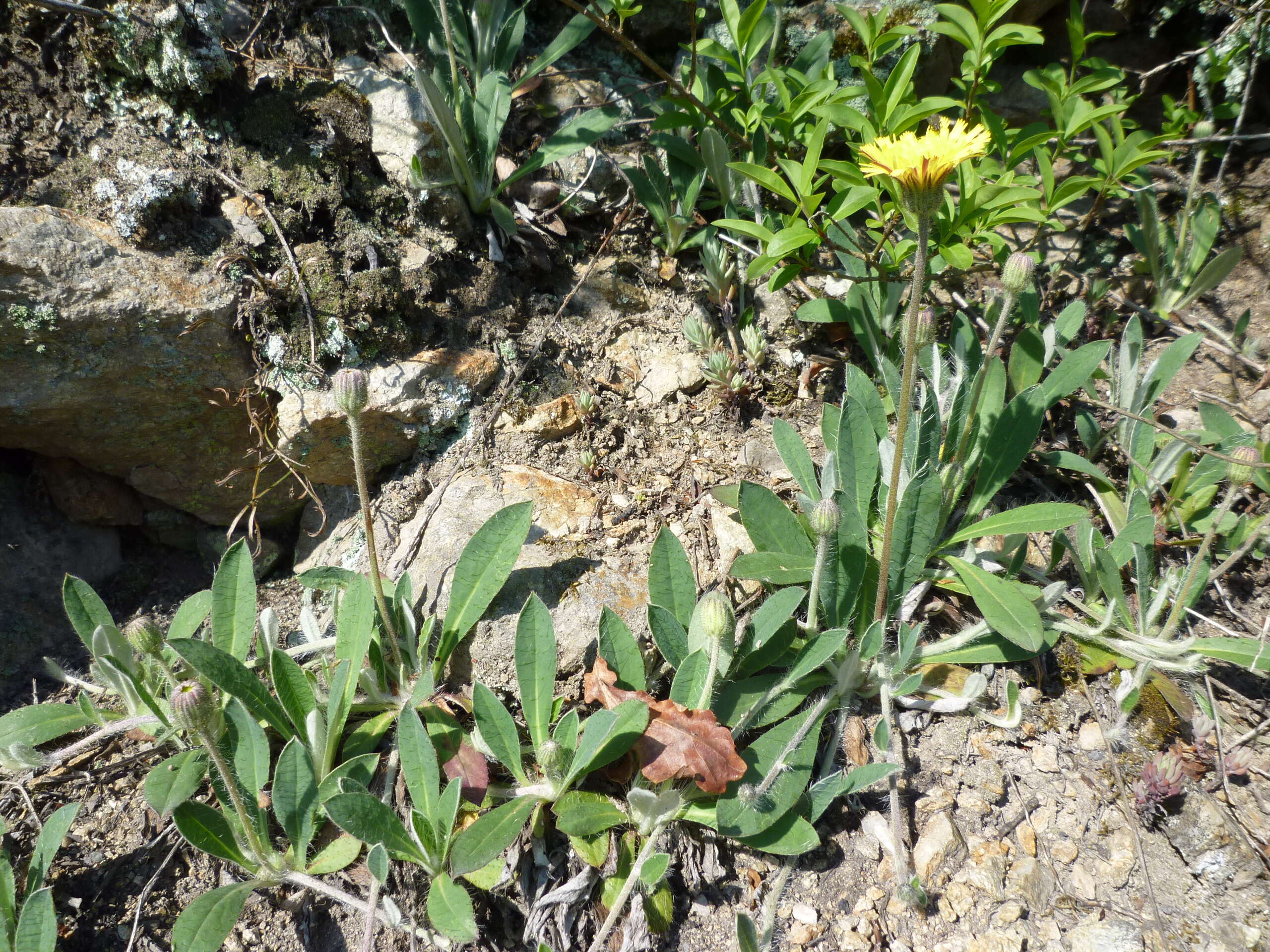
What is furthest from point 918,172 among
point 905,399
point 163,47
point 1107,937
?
point 163,47

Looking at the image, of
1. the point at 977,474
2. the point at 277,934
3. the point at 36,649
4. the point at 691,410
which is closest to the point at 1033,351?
the point at 977,474

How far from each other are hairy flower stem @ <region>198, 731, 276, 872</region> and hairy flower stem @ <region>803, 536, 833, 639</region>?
138 cm

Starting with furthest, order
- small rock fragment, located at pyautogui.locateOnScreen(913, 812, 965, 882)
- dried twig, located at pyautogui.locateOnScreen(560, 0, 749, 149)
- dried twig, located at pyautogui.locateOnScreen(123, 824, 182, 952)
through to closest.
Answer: dried twig, located at pyautogui.locateOnScreen(560, 0, 749, 149), small rock fragment, located at pyautogui.locateOnScreen(913, 812, 965, 882), dried twig, located at pyautogui.locateOnScreen(123, 824, 182, 952)

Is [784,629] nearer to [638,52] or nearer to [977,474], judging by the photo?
[977,474]

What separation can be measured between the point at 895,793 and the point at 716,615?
A: 25.8 inches

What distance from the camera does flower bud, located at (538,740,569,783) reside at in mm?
1768

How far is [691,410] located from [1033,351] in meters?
1.16

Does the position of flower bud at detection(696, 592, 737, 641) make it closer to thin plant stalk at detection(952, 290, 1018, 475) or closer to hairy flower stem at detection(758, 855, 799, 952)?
hairy flower stem at detection(758, 855, 799, 952)

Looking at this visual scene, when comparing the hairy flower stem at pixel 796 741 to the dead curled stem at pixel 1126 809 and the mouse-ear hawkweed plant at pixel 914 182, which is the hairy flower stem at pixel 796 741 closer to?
the mouse-ear hawkweed plant at pixel 914 182

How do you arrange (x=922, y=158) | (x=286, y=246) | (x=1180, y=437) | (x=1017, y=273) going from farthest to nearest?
(x=286, y=246) < (x=1180, y=437) < (x=1017, y=273) < (x=922, y=158)

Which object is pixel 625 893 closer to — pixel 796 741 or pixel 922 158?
pixel 796 741

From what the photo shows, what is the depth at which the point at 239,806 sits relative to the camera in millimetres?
1644

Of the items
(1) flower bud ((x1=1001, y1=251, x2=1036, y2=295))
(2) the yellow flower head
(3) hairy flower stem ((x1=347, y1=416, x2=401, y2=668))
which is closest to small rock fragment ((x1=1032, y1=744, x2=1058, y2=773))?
(1) flower bud ((x1=1001, y1=251, x2=1036, y2=295))

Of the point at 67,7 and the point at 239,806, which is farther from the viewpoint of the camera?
the point at 67,7
